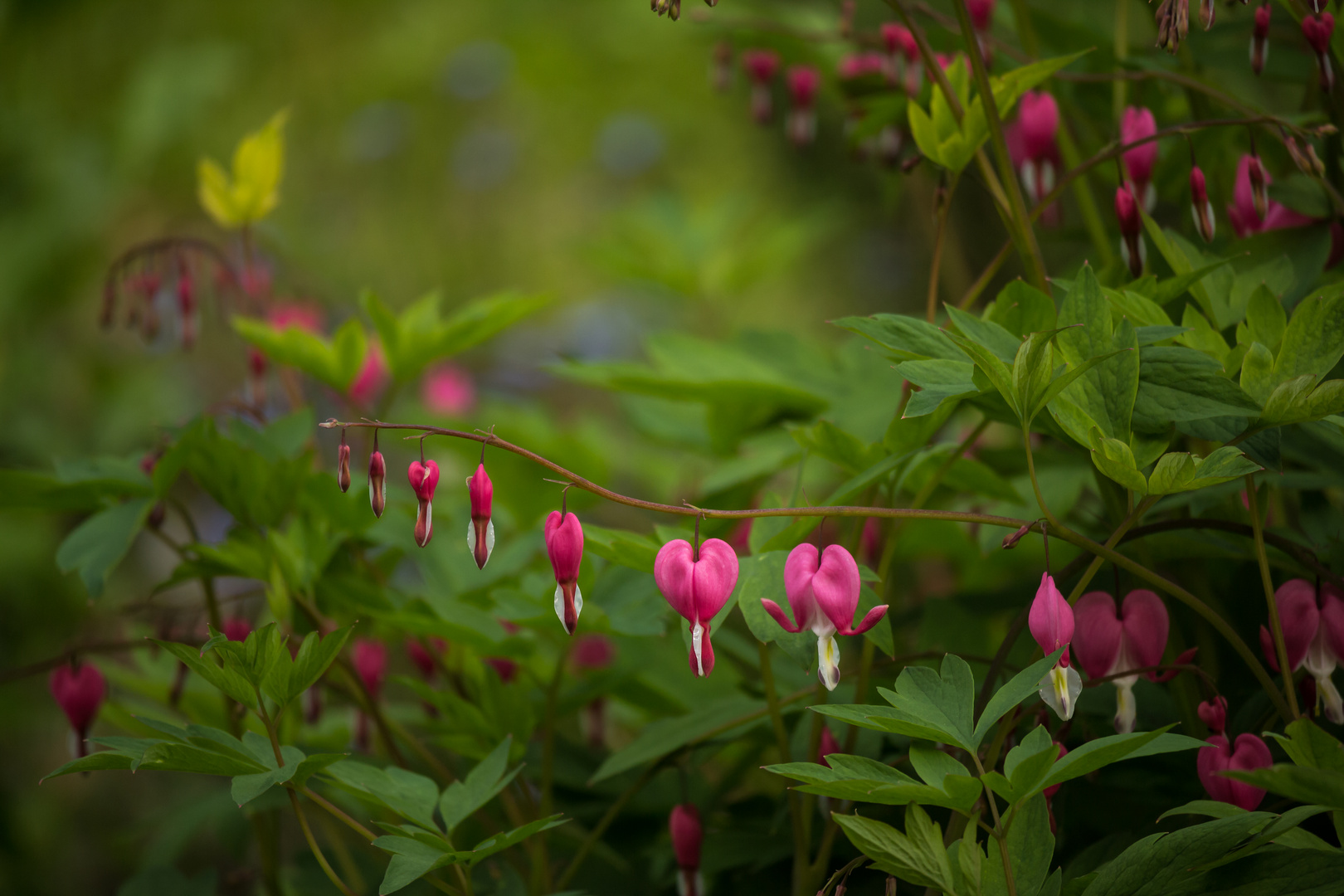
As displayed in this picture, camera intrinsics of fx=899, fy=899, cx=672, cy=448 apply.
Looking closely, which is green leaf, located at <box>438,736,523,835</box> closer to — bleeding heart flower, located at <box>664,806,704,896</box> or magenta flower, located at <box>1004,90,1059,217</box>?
bleeding heart flower, located at <box>664,806,704,896</box>

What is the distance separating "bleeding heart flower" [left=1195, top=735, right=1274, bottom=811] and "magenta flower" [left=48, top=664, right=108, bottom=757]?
1.04 m

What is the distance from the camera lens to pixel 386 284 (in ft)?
12.4

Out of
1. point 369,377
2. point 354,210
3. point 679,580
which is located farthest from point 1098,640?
point 354,210

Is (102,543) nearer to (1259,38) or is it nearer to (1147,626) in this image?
(1147,626)

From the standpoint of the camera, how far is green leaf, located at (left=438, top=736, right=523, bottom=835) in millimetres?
728

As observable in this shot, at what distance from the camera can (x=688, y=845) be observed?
80cm

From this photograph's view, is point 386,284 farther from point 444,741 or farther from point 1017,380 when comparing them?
point 1017,380

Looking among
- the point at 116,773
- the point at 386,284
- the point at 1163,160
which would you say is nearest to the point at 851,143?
the point at 1163,160

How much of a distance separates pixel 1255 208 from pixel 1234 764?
471 millimetres

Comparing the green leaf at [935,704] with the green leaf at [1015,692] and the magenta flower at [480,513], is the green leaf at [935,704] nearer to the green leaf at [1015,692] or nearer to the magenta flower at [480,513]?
the green leaf at [1015,692]

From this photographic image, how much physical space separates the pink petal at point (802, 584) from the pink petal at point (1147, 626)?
274 mm

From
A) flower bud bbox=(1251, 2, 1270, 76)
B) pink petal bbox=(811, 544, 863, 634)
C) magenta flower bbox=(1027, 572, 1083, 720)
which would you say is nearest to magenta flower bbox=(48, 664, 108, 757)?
pink petal bbox=(811, 544, 863, 634)

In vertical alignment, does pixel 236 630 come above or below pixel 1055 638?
below

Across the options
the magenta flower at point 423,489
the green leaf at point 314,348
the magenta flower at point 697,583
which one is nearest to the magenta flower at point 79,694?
the green leaf at point 314,348
